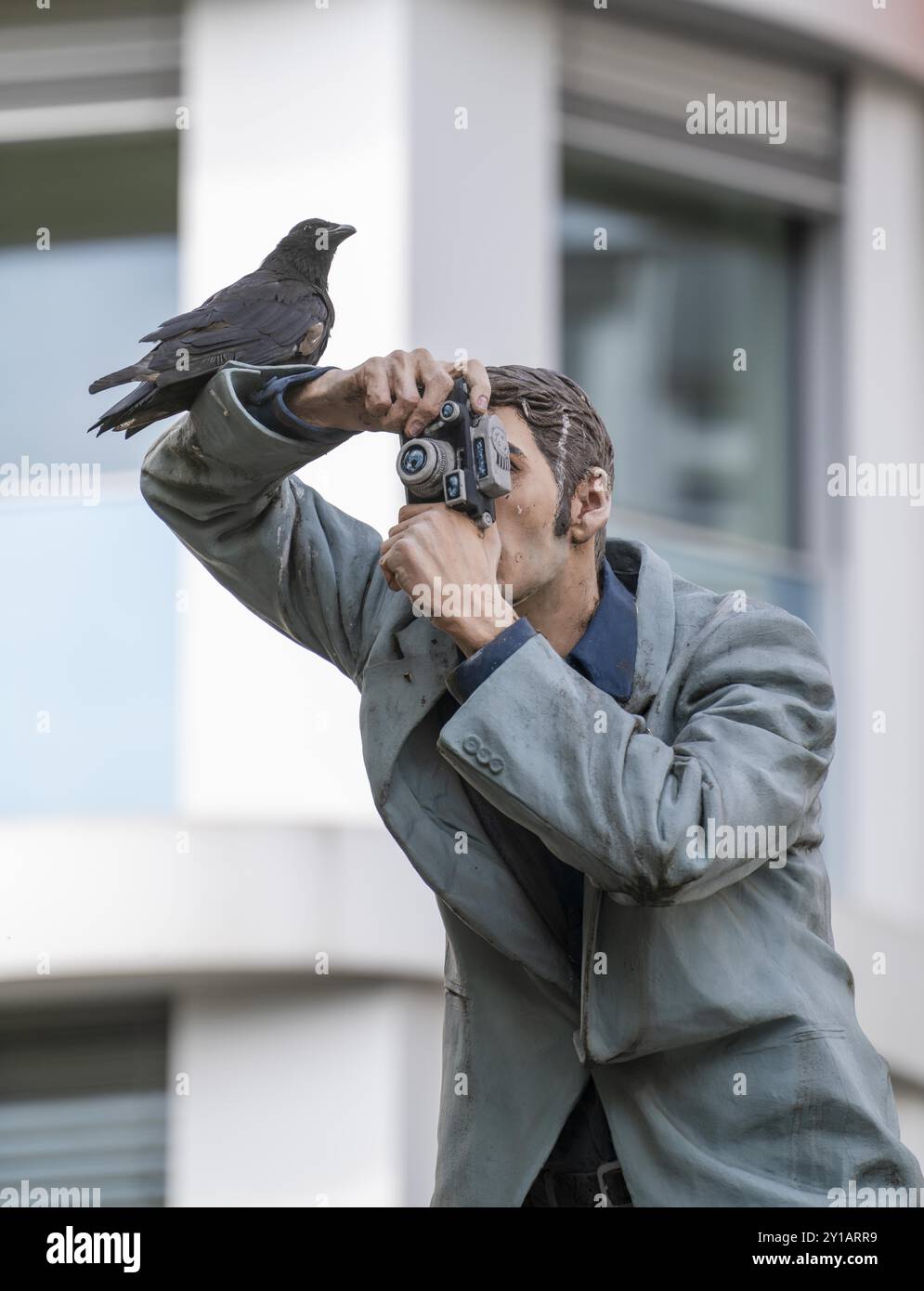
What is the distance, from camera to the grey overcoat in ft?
11.9

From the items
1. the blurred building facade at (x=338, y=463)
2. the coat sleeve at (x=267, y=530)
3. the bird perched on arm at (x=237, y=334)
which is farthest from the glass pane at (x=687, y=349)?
the coat sleeve at (x=267, y=530)

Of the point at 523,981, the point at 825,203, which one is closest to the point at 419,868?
the point at 523,981

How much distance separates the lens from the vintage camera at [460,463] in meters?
3.78

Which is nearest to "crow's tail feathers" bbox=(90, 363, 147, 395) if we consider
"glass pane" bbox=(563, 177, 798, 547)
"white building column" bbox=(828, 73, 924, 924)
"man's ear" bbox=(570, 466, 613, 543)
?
"man's ear" bbox=(570, 466, 613, 543)

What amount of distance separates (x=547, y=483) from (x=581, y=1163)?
102 cm

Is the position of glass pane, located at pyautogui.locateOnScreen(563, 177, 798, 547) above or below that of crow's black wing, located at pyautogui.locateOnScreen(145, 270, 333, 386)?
above

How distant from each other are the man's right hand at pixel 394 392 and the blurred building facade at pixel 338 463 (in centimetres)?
472

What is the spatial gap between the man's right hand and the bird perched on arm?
0.72 ft

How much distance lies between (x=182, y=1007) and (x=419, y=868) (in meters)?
5.04

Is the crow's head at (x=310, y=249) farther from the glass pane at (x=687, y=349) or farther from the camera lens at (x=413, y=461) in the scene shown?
the glass pane at (x=687, y=349)

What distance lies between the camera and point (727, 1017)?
3.76 meters

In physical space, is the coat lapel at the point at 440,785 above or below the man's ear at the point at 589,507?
below

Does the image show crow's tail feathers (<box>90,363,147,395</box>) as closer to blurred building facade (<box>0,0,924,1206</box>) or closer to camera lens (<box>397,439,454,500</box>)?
camera lens (<box>397,439,454,500</box>)

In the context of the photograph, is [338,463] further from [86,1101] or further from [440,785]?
[440,785]
